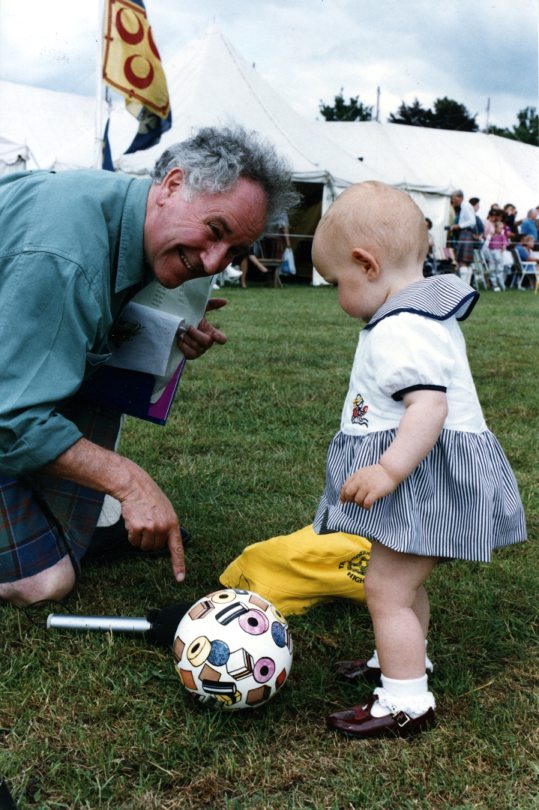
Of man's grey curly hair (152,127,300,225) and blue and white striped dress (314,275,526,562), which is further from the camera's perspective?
man's grey curly hair (152,127,300,225)

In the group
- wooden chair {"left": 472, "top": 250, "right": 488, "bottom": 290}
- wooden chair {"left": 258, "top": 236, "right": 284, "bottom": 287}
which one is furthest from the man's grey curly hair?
wooden chair {"left": 472, "top": 250, "right": 488, "bottom": 290}

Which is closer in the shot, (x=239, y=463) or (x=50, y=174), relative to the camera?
(x=50, y=174)

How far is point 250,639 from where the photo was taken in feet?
6.44

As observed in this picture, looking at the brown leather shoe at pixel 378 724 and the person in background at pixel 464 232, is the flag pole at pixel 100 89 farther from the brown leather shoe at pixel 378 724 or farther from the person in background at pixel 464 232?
the brown leather shoe at pixel 378 724

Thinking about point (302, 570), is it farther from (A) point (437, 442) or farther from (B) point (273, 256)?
(B) point (273, 256)

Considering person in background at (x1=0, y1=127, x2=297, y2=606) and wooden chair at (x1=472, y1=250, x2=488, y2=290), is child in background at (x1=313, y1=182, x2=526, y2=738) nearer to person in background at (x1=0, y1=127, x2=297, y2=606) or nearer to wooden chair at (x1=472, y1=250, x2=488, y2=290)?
person in background at (x1=0, y1=127, x2=297, y2=606)

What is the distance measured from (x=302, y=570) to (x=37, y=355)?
104cm

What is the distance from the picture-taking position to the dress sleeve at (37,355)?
2031 mm

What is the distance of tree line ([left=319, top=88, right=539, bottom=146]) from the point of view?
55406 millimetres

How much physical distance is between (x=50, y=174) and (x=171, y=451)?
6.33ft

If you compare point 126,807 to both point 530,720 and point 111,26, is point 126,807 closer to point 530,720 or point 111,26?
point 530,720

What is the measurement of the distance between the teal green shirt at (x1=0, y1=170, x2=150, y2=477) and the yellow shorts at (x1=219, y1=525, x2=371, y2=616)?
79 centimetres

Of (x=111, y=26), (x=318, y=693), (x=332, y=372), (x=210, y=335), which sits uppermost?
(x=111, y=26)

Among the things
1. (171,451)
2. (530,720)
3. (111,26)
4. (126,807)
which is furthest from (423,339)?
(111,26)
